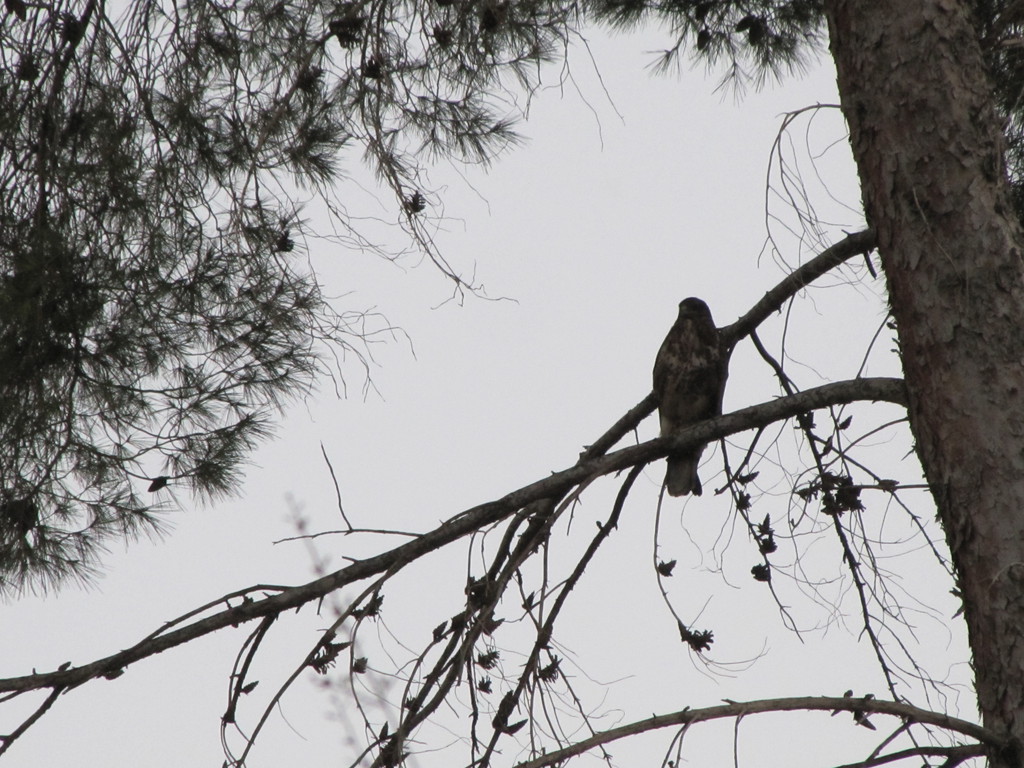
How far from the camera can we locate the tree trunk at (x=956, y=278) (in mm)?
2232

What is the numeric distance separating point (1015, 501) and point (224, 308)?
2.36 metres

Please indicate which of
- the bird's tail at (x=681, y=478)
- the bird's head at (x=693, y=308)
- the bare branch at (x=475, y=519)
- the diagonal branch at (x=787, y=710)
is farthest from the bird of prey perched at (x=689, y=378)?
the diagonal branch at (x=787, y=710)

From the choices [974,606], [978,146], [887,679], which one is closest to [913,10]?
[978,146]

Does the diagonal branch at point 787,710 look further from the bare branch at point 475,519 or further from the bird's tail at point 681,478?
the bird's tail at point 681,478

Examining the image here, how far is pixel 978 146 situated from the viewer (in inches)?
94.7

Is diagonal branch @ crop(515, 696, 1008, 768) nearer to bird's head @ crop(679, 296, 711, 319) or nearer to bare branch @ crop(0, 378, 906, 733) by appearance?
bare branch @ crop(0, 378, 906, 733)

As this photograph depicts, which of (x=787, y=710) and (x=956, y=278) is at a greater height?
(x=956, y=278)

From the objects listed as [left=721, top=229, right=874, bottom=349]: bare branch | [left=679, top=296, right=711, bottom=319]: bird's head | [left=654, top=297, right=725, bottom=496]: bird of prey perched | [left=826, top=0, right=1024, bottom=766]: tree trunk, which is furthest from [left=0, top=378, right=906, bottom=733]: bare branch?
[left=679, top=296, right=711, bottom=319]: bird's head

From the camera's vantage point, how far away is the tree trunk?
2232 mm

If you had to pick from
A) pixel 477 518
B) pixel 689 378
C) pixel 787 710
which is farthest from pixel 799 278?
pixel 787 710

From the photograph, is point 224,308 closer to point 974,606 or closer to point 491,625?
point 491,625

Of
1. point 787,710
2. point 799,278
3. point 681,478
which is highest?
point 799,278

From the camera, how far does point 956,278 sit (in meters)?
2.35

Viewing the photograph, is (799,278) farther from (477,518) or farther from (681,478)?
(477,518)
